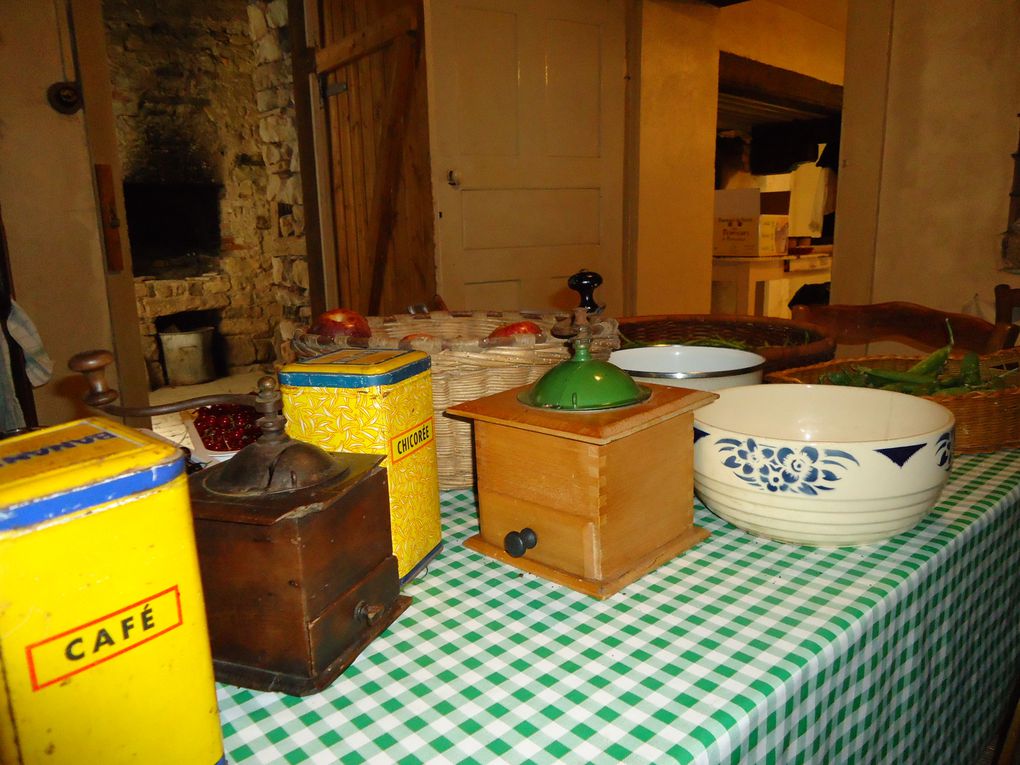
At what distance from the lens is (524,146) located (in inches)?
127

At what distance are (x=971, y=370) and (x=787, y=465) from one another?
1.97 feet

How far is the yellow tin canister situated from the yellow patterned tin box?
26 cm

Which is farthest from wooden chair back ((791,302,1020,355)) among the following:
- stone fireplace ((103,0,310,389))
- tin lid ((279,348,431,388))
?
stone fireplace ((103,0,310,389))

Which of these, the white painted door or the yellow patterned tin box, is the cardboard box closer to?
the white painted door

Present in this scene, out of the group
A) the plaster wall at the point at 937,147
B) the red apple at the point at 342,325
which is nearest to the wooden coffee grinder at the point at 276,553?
the red apple at the point at 342,325

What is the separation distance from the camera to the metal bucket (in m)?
5.22

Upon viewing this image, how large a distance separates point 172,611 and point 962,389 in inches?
44.6

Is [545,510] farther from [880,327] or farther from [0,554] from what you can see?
[880,327]

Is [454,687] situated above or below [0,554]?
below

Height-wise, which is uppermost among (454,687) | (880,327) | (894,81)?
(894,81)

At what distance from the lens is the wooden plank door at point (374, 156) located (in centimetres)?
307

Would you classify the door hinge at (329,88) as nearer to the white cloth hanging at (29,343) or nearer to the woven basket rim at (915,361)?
the white cloth hanging at (29,343)

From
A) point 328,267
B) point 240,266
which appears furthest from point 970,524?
point 240,266

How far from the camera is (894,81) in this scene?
2.98 meters
